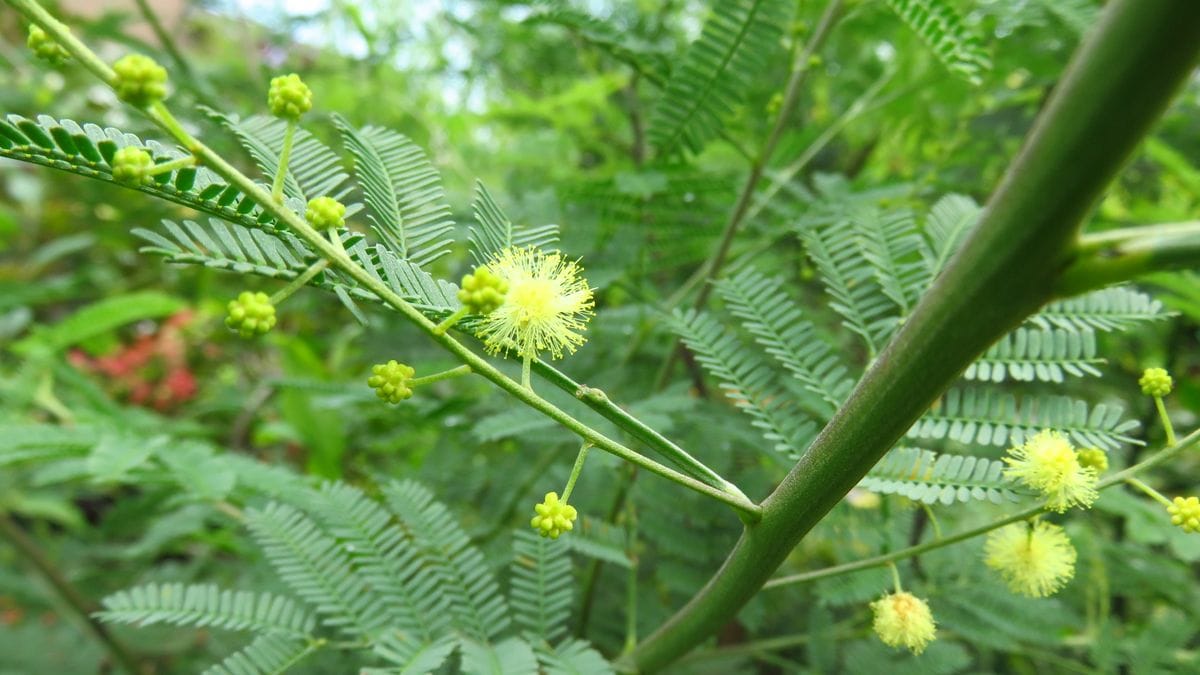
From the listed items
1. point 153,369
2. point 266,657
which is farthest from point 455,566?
point 153,369

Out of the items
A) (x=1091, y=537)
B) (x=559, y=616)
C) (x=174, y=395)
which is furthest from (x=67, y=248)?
(x=1091, y=537)

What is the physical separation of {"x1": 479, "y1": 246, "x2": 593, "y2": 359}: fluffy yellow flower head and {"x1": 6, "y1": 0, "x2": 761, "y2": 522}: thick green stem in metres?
0.07

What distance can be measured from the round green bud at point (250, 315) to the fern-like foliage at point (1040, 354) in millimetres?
676

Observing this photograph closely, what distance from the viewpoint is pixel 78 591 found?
1771 mm

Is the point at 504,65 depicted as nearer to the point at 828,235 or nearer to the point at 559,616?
the point at 828,235

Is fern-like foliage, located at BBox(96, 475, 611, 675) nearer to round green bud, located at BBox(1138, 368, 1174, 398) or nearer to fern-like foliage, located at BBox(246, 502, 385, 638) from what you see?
fern-like foliage, located at BBox(246, 502, 385, 638)

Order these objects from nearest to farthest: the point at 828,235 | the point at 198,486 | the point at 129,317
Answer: the point at 828,235 → the point at 198,486 → the point at 129,317

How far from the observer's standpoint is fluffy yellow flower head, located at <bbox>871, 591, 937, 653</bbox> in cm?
76

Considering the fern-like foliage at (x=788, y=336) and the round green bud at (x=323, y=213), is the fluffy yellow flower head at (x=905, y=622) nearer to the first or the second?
the fern-like foliage at (x=788, y=336)

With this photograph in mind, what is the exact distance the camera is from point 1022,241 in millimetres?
439

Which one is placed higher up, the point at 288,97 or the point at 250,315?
the point at 288,97

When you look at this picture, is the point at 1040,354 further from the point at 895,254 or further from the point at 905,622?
the point at 905,622

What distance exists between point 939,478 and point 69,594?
1734 millimetres

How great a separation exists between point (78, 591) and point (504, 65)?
5.89 ft
